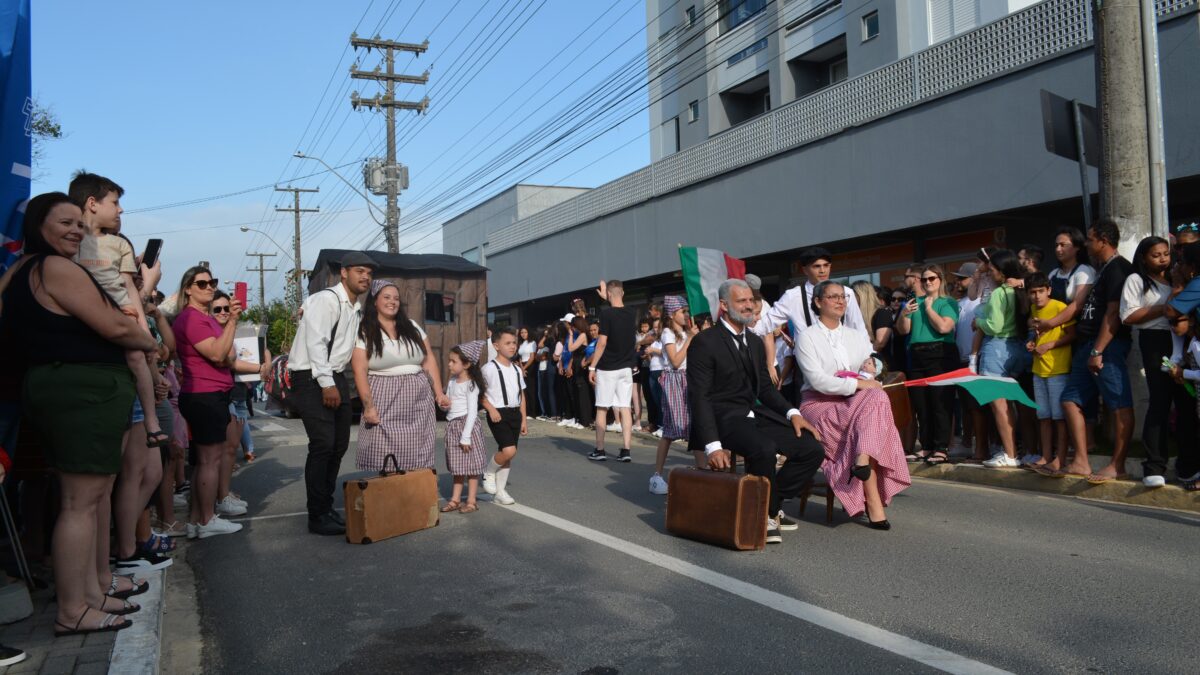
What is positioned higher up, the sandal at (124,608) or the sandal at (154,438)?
the sandal at (154,438)

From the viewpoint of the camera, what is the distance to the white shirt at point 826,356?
22.4ft

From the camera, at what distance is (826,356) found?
689cm

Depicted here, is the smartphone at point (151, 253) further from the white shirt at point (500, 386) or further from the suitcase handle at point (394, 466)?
the white shirt at point (500, 386)

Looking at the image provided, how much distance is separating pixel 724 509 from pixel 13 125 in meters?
4.53

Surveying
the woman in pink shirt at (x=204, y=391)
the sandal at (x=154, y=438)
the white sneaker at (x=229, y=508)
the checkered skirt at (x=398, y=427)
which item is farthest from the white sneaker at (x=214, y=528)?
the sandal at (x=154, y=438)

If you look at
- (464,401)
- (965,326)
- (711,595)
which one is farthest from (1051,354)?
(464,401)

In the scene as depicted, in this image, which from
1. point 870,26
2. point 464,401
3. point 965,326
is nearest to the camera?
point 464,401

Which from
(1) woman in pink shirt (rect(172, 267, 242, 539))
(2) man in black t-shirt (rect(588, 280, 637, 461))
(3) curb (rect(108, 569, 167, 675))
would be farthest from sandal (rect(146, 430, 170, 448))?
(2) man in black t-shirt (rect(588, 280, 637, 461))

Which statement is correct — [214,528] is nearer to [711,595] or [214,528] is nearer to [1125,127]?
[711,595]

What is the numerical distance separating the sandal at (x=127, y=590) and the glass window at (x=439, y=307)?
14418mm

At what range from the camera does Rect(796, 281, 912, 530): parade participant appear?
6.69 meters

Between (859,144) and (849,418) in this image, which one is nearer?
(849,418)

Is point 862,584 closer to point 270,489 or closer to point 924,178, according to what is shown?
point 270,489

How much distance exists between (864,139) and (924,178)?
1.71 m
